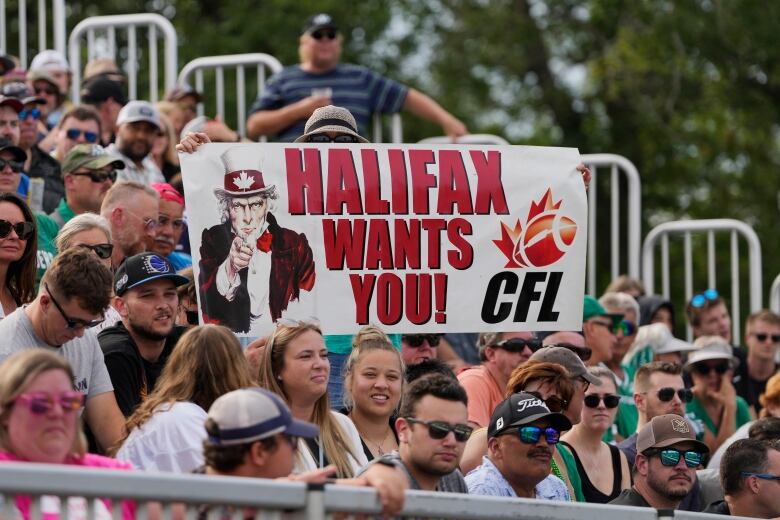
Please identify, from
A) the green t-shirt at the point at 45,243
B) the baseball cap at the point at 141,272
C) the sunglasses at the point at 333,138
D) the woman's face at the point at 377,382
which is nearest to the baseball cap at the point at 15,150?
the green t-shirt at the point at 45,243

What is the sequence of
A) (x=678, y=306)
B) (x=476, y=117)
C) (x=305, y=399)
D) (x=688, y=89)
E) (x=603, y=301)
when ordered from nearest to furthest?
(x=305, y=399) < (x=603, y=301) < (x=678, y=306) < (x=688, y=89) < (x=476, y=117)

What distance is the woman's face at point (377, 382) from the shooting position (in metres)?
7.68

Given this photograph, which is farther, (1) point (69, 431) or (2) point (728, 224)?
(2) point (728, 224)

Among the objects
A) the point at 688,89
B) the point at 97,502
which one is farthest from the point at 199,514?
the point at 688,89

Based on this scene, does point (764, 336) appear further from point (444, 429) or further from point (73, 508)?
point (73, 508)

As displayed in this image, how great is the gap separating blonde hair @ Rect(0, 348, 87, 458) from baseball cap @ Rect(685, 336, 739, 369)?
21.2ft

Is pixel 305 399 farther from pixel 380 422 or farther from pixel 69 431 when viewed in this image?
pixel 69 431

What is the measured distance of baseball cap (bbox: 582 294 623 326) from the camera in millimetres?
11336

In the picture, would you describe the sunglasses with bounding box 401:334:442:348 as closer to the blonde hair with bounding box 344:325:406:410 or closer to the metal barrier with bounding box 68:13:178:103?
the blonde hair with bounding box 344:325:406:410

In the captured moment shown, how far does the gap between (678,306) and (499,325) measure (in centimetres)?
1615

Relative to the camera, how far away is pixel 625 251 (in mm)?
24625

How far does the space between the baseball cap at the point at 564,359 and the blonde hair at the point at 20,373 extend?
346cm

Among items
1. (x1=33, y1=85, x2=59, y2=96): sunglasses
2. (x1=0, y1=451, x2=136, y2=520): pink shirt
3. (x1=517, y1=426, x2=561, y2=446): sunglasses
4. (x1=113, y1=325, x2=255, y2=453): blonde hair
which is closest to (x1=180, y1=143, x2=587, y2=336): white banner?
(x1=517, y1=426, x2=561, y2=446): sunglasses

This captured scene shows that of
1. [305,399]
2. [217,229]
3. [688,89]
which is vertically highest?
[688,89]
